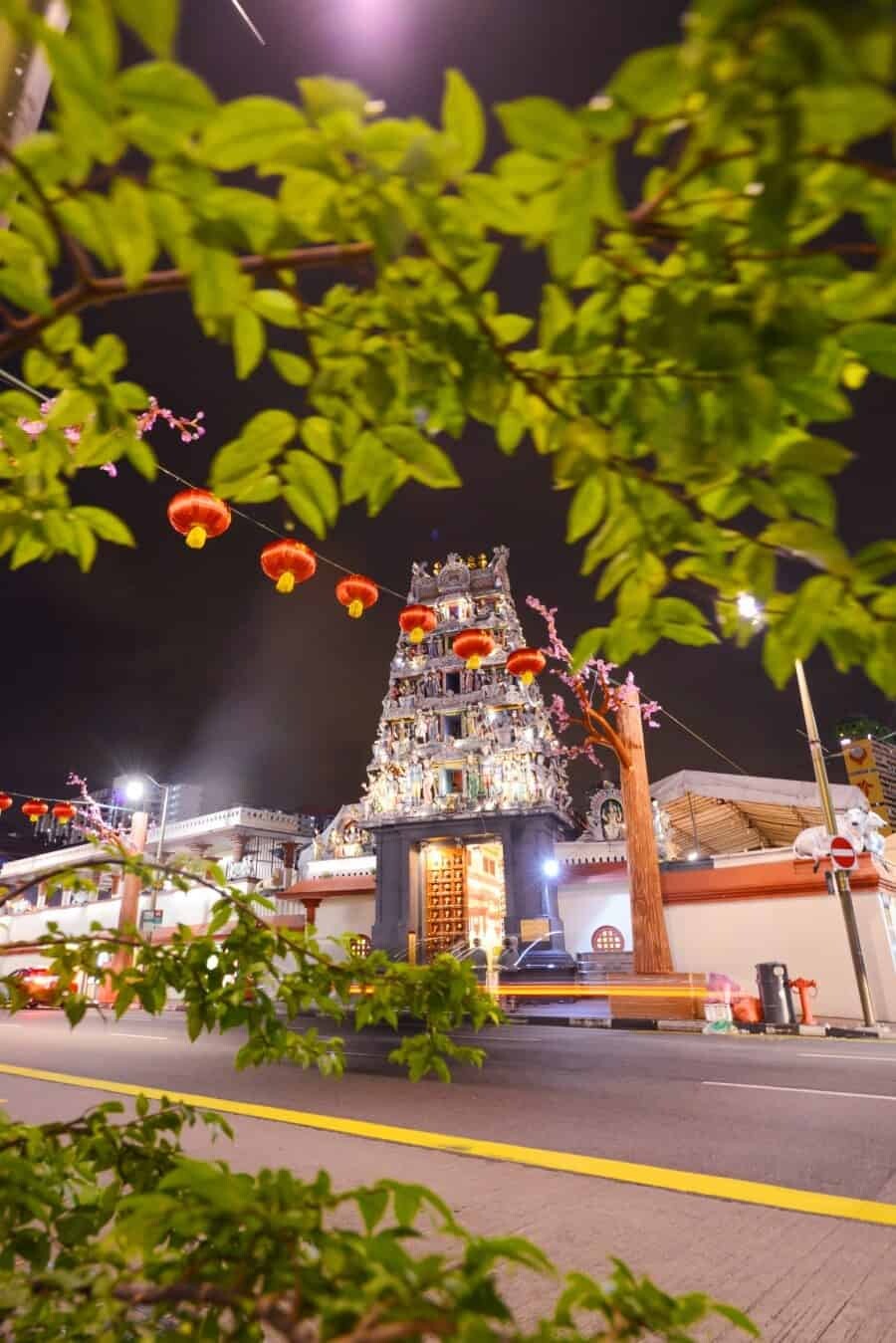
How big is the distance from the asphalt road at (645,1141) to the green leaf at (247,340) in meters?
3.31

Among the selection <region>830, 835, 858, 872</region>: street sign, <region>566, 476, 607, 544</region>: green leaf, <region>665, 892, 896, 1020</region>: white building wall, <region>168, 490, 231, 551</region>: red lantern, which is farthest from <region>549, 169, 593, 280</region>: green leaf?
<region>665, 892, 896, 1020</region>: white building wall

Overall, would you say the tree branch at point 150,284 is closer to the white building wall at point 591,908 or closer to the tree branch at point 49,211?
the tree branch at point 49,211

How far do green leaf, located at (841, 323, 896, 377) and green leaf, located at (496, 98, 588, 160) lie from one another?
396mm

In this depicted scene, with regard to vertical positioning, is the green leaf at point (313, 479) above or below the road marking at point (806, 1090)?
above

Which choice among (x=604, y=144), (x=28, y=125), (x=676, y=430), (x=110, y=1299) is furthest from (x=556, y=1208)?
(x=28, y=125)

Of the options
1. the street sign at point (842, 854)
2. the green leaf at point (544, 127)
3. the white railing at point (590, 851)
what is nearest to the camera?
the green leaf at point (544, 127)

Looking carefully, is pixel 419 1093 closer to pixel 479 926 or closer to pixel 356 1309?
pixel 356 1309

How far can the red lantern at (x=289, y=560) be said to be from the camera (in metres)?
7.61

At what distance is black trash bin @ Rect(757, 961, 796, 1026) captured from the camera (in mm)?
11977

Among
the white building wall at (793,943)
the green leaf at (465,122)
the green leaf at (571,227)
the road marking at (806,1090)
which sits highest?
the green leaf at (465,122)

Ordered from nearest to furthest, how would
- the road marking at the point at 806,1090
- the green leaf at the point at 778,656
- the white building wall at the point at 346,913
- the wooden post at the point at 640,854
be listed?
the green leaf at the point at 778,656
the road marking at the point at 806,1090
the wooden post at the point at 640,854
the white building wall at the point at 346,913

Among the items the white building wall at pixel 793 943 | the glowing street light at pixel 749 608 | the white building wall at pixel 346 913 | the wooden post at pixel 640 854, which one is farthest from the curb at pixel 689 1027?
the glowing street light at pixel 749 608

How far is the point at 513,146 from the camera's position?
2.38ft

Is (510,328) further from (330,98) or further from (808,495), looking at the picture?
(808,495)
